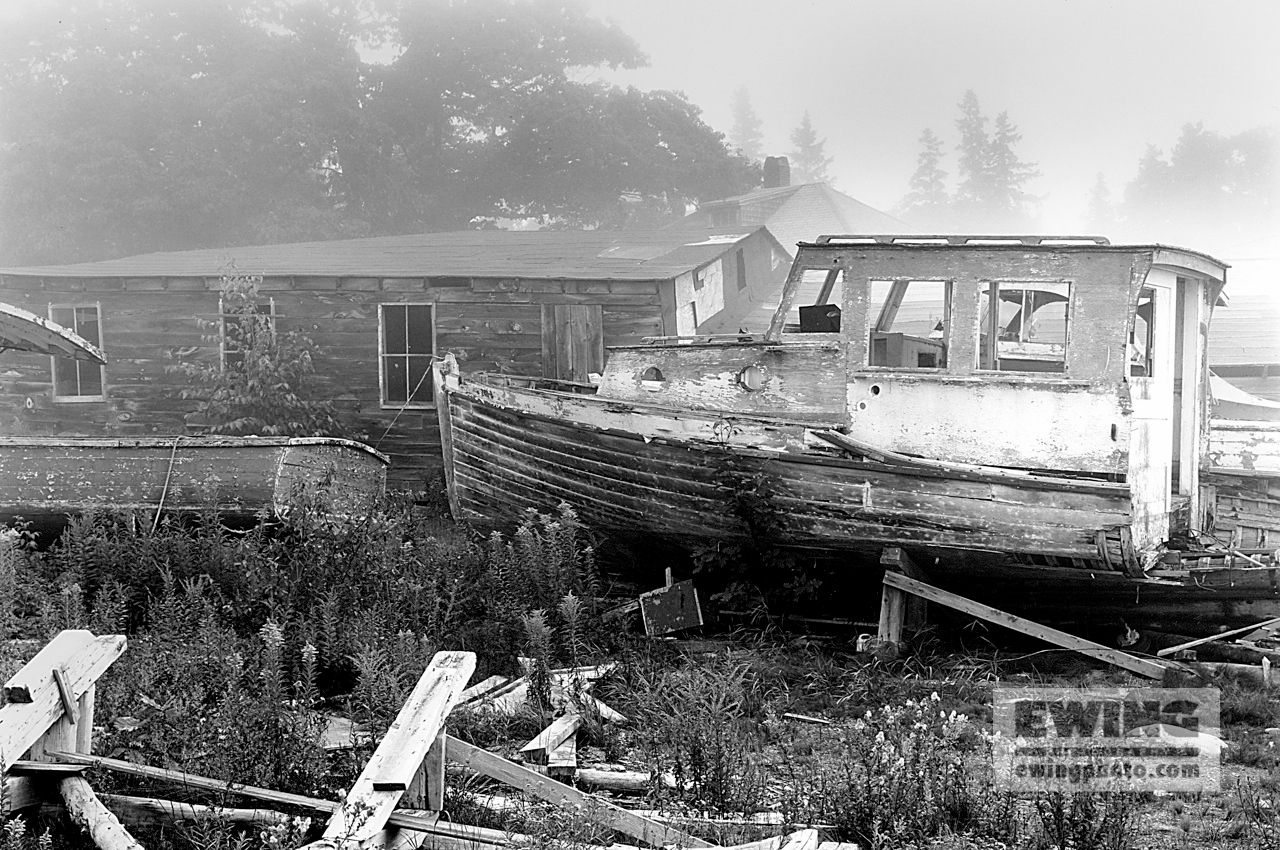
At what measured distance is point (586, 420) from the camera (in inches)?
387

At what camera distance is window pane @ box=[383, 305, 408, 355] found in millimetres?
15211

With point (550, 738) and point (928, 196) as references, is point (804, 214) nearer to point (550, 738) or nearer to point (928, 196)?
point (928, 196)

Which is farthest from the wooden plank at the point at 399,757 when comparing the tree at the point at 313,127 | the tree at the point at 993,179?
the tree at the point at 993,179

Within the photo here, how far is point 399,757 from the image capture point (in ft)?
13.7

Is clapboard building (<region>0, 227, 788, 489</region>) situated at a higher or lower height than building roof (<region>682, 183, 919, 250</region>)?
lower

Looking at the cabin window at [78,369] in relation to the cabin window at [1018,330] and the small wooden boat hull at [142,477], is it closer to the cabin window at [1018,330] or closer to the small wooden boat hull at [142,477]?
the small wooden boat hull at [142,477]

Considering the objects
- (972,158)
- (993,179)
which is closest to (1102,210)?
(993,179)

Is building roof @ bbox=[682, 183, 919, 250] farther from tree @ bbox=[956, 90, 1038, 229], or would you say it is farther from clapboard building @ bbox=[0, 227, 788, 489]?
clapboard building @ bbox=[0, 227, 788, 489]

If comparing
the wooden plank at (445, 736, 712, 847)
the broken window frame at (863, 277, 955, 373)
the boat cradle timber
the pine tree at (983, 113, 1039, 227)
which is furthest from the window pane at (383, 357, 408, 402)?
the pine tree at (983, 113, 1039, 227)

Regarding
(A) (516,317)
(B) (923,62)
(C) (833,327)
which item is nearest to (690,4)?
(B) (923,62)

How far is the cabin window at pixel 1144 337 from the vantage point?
9016 mm

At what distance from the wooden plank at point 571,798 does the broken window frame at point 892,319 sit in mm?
5465

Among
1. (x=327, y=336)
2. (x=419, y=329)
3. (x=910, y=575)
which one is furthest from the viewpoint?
(x=327, y=336)

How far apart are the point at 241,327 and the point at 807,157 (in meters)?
33.3
